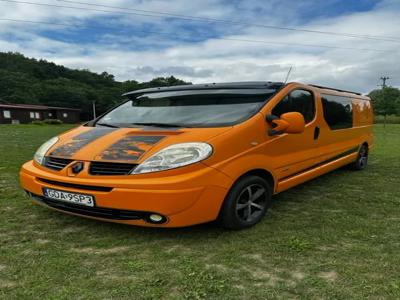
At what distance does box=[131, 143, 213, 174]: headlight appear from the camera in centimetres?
298

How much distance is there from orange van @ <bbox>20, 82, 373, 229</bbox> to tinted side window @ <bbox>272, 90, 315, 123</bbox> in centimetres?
1

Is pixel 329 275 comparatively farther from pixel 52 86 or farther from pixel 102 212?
pixel 52 86

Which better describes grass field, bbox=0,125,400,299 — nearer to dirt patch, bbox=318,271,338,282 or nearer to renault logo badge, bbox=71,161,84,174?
dirt patch, bbox=318,271,338,282

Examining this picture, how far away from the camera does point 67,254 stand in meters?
2.84

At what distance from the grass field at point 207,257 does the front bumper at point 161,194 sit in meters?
0.26

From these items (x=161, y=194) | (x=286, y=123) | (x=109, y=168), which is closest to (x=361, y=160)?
(x=286, y=123)

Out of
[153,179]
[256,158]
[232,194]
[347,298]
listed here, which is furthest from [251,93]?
[347,298]

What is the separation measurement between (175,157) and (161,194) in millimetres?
353

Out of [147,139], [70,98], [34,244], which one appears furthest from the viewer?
[70,98]

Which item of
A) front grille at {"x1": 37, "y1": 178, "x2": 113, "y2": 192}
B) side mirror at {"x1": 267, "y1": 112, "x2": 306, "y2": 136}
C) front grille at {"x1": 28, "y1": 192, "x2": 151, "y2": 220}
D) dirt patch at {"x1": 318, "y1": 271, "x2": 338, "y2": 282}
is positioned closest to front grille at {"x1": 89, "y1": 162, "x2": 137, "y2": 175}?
front grille at {"x1": 37, "y1": 178, "x2": 113, "y2": 192}

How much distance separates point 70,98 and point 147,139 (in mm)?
76705

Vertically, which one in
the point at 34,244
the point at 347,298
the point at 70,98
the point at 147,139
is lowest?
the point at 347,298

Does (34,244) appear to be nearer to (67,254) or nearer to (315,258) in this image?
(67,254)

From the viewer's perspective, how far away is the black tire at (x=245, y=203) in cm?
321
